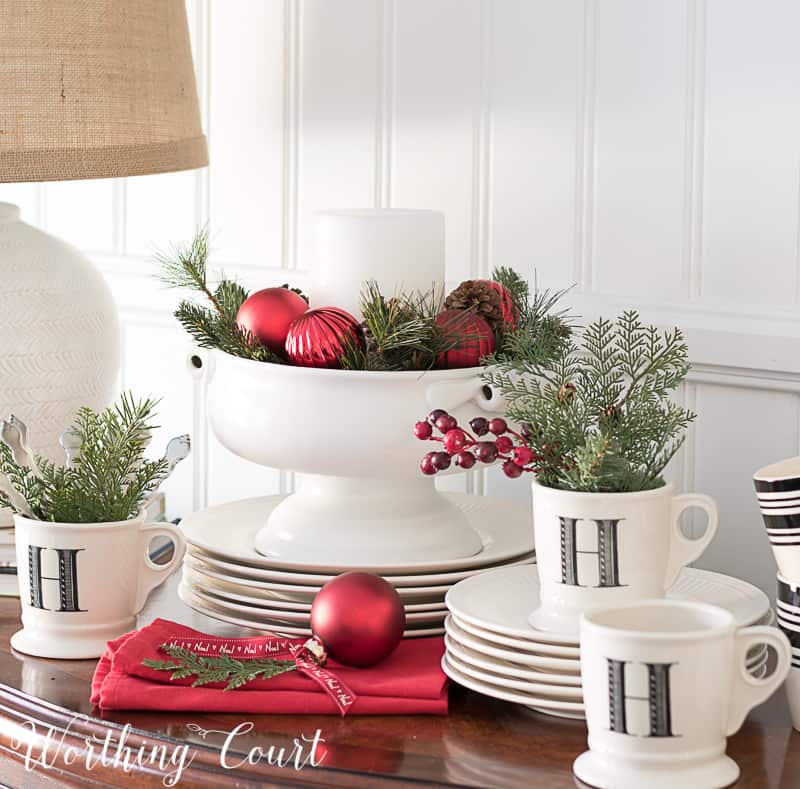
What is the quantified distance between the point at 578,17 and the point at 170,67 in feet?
1.25

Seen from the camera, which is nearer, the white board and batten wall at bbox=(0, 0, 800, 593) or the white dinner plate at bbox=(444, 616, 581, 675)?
the white dinner plate at bbox=(444, 616, 581, 675)

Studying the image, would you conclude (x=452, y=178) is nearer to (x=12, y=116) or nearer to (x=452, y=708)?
(x=12, y=116)

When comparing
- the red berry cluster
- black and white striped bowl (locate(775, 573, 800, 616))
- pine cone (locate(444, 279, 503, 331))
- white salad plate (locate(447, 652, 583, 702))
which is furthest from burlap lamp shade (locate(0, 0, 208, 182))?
black and white striped bowl (locate(775, 573, 800, 616))

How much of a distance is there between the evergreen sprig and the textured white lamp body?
1.10ft

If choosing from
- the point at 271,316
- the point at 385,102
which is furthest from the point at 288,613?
the point at 385,102

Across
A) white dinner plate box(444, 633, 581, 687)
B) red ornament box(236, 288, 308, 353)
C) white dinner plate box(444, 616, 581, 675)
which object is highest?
red ornament box(236, 288, 308, 353)

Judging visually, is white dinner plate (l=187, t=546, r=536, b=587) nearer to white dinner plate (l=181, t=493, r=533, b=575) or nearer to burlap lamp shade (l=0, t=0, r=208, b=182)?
Answer: white dinner plate (l=181, t=493, r=533, b=575)

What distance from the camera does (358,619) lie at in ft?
2.74

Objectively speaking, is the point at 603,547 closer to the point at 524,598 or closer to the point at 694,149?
the point at 524,598

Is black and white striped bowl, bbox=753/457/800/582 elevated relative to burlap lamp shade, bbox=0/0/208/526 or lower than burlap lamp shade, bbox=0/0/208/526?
lower

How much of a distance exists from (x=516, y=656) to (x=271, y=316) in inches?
12.8

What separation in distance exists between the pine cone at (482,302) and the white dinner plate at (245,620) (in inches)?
9.4

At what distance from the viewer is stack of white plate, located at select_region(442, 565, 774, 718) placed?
78 cm

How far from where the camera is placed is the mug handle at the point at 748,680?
0.70 meters
